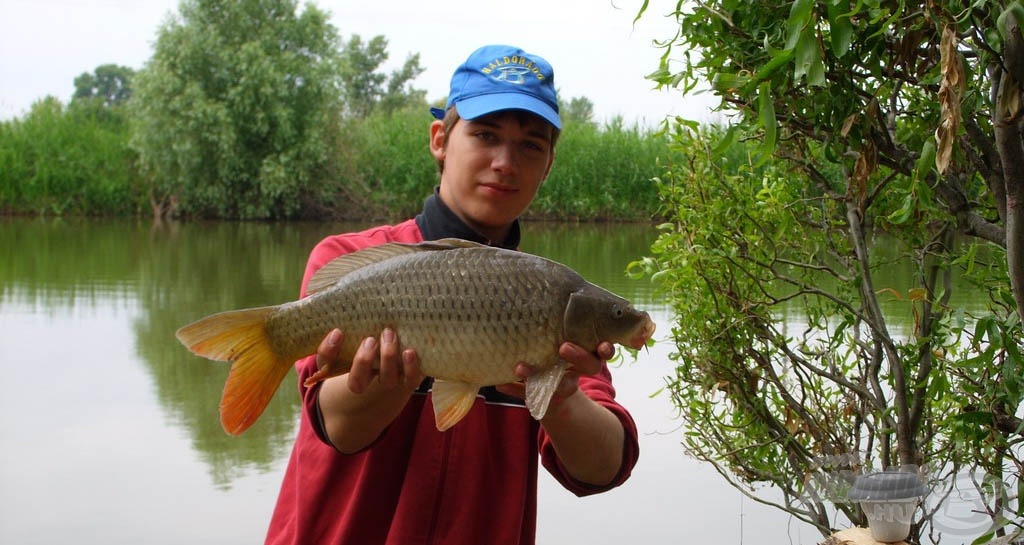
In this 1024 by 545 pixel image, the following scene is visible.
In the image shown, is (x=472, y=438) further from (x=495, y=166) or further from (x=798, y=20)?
(x=798, y=20)

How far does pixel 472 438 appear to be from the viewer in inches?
71.2

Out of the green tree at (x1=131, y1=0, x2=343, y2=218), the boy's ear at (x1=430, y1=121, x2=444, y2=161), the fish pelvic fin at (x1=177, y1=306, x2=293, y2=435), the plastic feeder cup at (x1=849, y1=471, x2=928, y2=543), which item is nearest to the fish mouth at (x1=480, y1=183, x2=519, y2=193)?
the boy's ear at (x1=430, y1=121, x2=444, y2=161)

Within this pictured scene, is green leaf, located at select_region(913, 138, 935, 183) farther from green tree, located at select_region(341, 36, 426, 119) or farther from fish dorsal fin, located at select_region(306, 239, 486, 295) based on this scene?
green tree, located at select_region(341, 36, 426, 119)

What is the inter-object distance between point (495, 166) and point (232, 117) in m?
20.6

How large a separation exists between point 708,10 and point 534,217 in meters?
18.5

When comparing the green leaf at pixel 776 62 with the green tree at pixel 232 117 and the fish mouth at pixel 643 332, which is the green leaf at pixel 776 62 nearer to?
the fish mouth at pixel 643 332

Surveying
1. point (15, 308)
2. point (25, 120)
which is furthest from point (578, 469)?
point (25, 120)

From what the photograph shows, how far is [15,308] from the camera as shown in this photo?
28.5 ft

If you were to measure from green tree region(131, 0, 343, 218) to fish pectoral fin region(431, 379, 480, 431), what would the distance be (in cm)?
2013

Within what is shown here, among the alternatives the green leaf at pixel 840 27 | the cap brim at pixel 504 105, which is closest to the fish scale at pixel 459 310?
the cap brim at pixel 504 105

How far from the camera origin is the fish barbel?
1.48m

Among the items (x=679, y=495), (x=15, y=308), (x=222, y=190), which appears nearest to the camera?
(x=679, y=495)

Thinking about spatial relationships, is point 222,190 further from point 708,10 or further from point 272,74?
point 708,10

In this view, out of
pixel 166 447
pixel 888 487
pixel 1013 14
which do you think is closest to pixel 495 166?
pixel 1013 14
